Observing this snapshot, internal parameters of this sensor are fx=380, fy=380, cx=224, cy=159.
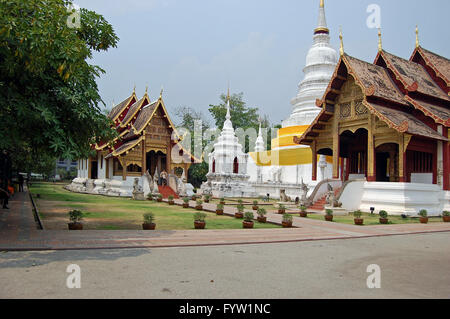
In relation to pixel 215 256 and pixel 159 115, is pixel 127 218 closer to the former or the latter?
pixel 215 256

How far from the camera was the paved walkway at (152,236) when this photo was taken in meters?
7.75

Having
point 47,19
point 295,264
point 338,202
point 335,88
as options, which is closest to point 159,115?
point 335,88

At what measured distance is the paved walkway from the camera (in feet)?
25.4

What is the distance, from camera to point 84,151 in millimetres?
9844

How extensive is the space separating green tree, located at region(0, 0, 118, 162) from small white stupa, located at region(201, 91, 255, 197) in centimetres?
2181

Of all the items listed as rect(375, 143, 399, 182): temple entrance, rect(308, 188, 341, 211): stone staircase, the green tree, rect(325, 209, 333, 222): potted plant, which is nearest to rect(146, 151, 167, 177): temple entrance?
rect(308, 188, 341, 211): stone staircase

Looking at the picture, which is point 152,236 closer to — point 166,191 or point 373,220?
point 373,220

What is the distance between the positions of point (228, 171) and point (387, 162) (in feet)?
48.8

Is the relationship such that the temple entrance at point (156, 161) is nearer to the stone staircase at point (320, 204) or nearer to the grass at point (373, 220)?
the stone staircase at point (320, 204)

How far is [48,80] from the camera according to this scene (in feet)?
29.6

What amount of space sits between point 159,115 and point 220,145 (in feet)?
26.6

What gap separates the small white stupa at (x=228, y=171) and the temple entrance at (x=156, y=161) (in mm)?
3997

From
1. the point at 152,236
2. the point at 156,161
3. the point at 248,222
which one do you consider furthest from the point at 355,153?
the point at 152,236

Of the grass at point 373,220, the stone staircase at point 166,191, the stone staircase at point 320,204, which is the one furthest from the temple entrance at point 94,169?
the grass at point 373,220
